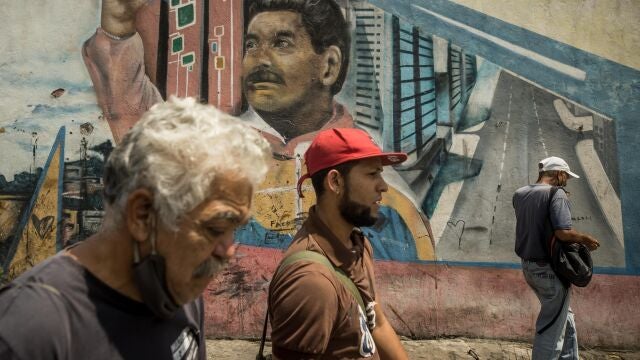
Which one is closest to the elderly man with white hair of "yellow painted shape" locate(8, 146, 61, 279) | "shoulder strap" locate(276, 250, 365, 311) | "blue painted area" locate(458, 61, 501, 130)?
"shoulder strap" locate(276, 250, 365, 311)

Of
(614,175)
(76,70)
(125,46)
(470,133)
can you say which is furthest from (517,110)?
(76,70)

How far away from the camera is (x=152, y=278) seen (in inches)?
45.9

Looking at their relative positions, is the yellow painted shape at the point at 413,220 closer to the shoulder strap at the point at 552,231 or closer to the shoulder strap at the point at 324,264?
the shoulder strap at the point at 552,231

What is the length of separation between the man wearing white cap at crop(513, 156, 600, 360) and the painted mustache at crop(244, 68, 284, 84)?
294 centimetres

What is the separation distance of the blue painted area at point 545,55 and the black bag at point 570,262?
222 centimetres

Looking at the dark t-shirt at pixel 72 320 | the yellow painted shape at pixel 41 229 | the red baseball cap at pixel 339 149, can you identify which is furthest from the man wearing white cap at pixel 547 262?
the yellow painted shape at pixel 41 229

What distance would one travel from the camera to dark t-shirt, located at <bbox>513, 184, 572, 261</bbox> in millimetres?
4316

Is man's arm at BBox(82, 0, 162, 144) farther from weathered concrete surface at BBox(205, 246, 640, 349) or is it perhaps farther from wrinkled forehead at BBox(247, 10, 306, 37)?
weathered concrete surface at BBox(205, 246, 640, 349)

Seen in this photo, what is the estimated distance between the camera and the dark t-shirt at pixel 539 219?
14.2 feet

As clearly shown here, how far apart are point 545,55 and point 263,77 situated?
3.19 meters

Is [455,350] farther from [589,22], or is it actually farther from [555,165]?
[589,22]

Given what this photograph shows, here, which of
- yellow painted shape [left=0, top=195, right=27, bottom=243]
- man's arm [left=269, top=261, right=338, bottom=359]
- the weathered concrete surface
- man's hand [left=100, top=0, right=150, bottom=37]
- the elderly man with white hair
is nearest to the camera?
the elderly man with white hair

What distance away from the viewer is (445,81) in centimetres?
601

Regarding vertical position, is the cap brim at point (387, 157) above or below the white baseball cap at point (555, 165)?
above
